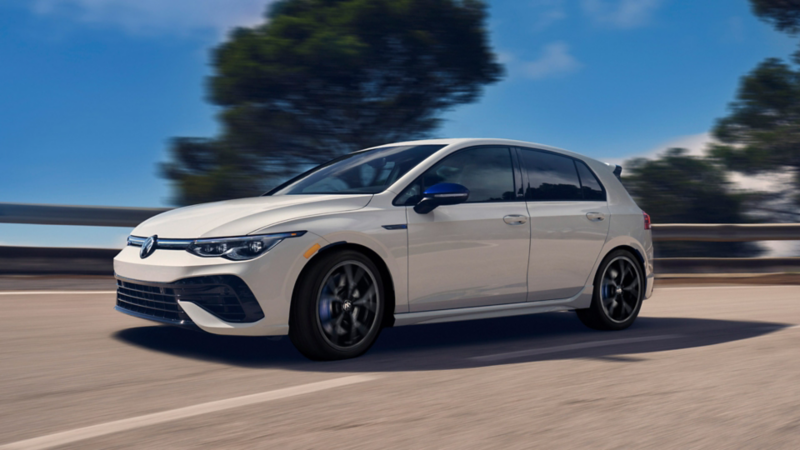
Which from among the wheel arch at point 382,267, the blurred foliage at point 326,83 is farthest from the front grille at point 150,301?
the blurred foliage at point 326,83

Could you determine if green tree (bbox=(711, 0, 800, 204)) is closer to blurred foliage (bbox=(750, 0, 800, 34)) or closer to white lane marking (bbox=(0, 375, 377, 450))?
blurred foliage (bbox=(750, 0, 800, 34))

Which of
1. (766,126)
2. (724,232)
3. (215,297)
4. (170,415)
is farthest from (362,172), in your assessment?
(766,126)

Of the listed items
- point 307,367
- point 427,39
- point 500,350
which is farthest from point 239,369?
point 427,39

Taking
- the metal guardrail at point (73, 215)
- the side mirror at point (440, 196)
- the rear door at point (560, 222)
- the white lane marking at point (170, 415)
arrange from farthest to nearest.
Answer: the metal guardrail at point (73, 215) < the rear door at point (560, 222) < the side mirror at point (440, 196) < the white lane marking at point (170, 415)

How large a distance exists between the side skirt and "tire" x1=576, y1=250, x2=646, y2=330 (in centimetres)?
12

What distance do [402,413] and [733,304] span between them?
6195mm

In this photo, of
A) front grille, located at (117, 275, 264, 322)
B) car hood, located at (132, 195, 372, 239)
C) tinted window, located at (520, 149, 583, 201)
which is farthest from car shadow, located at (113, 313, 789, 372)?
tinted window, located at (520, 149, 583, 201)

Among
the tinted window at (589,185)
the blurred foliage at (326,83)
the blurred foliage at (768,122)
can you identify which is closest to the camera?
the tinted window at (589,185)

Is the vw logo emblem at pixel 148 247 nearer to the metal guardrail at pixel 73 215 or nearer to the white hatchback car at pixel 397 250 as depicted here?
the white hatchback car at pixel 397 250

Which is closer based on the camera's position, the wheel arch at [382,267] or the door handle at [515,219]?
the wheel arch at [382,267]

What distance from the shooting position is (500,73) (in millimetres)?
18062

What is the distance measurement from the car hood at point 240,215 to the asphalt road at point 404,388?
2.60 feet

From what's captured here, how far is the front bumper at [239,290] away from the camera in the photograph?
196 inches

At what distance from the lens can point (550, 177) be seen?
678 centimetres
